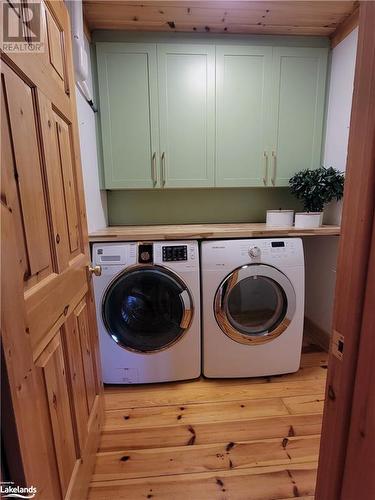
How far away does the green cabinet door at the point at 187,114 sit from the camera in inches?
69.0

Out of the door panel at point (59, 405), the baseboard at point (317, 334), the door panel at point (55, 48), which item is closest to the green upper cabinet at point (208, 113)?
the door panel at point (55, 48)

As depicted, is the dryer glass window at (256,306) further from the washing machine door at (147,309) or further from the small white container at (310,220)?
the small white container at (310,220)

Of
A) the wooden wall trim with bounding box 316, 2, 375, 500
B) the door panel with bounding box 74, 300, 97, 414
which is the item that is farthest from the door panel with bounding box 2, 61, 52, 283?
the wooden wall trim with bounding box 316, 2, 375, 500

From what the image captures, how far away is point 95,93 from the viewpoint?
177cm

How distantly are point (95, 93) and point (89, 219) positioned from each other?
0.93 meters

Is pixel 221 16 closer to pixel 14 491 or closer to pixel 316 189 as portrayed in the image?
pixel 316 189

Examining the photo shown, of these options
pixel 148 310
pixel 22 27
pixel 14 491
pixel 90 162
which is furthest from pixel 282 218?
pixel 14 491

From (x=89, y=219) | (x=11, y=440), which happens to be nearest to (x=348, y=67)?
(x=89, y=219)

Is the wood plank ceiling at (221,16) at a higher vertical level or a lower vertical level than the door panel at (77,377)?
higher

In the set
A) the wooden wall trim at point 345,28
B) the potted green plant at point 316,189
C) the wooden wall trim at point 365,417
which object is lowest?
the wooden wall trim at point 365,417

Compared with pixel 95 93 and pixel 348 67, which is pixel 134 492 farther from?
pixel 348 67

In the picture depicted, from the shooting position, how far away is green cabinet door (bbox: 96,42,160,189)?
1730 millimetres

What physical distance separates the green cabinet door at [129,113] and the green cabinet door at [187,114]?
7 cm

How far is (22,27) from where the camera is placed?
627mm
